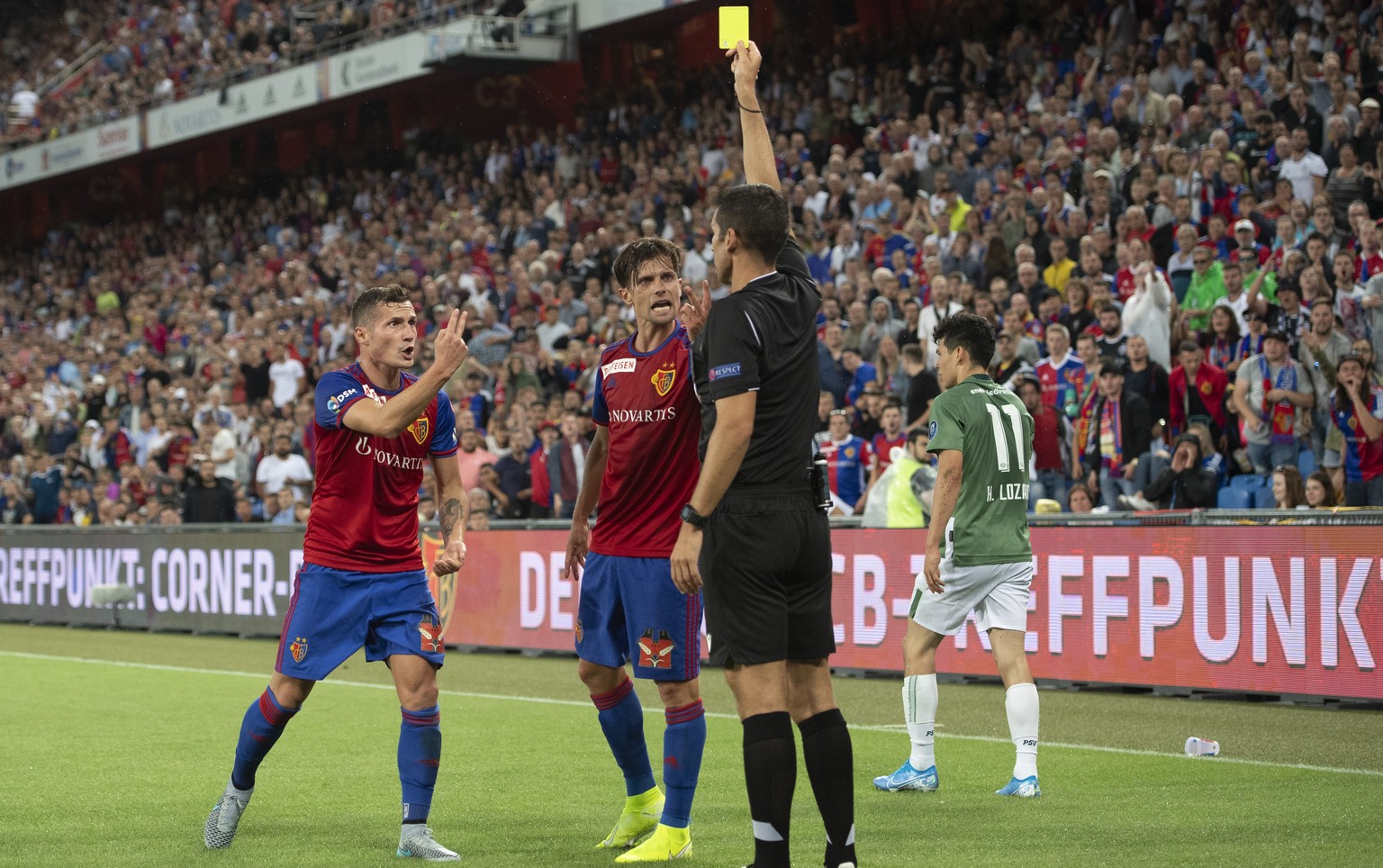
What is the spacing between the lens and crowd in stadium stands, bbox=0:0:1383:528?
1359cm

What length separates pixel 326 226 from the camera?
103ft

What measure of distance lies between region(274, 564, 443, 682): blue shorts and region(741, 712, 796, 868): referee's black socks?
1.66 m

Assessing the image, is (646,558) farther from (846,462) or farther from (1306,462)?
(846,462)

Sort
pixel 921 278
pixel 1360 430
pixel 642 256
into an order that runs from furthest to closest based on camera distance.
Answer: pixel 921 278 < pixel 1360 430 < pixel 642 256

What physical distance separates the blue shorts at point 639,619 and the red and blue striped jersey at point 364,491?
2.55 feet

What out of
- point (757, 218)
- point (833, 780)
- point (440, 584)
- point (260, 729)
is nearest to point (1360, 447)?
point (440, 584)

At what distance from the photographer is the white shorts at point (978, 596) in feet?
26.0

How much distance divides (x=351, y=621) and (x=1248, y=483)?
880 centimetres

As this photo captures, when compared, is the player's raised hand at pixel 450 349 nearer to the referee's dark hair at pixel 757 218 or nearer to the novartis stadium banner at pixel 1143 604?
the referee's dark hair at pixel 757 218

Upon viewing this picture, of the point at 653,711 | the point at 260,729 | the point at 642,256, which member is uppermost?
the point at 642,256

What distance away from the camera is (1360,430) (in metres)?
12.5

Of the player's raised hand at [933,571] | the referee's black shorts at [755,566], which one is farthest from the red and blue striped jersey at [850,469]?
the referee's black shorts at [755,566]

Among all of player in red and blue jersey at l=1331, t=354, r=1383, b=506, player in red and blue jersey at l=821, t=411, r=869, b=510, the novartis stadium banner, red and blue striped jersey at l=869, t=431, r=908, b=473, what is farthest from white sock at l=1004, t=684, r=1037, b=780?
player in red and blue jersey at l=821, t=411, r=869, b=510

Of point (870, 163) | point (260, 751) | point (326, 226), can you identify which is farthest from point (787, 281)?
point (326, 226)
